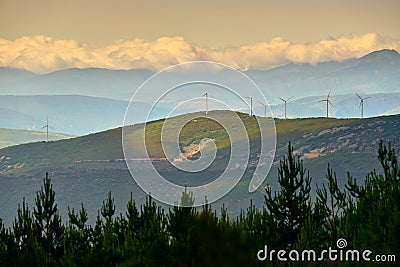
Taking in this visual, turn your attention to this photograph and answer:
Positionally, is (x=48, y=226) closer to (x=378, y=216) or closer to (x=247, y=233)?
(x=378, y=216)

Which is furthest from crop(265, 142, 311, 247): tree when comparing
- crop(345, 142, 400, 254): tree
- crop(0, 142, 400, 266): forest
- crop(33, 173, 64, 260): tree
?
crop(33, 173, 64, 260): tree

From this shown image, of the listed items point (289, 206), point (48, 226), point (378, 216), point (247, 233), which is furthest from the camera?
point (48, 226)

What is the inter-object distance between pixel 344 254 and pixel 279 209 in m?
7.60

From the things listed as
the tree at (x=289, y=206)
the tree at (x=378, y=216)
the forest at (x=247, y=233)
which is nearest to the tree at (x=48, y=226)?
the forest at (x=247, y=233)

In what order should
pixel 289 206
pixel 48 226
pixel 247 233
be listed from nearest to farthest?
pixel 247 233
pixel 289 206
pixel 48 226

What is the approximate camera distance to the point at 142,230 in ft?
114

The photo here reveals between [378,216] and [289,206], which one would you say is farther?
[289,206]

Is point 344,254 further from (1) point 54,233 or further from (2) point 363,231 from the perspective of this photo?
(1) point 54,233

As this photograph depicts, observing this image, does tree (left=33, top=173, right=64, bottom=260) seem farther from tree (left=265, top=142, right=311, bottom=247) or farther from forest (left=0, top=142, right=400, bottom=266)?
tree (left=265, top=142, right=311, bottom=247)

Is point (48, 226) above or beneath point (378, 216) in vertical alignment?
beneath

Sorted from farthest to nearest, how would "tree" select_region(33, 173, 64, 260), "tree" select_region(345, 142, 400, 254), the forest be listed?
"tree" select_region(33, 173, 64, 260)
the forest
"tree" select_region(345, 142, 400, 254)

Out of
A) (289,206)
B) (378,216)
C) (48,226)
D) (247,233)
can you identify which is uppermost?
(289,206)

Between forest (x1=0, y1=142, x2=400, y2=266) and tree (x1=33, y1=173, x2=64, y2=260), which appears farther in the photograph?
tree (x1=33, y1=173, x2=64, y2=260)

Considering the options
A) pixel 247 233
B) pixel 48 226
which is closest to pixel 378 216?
pixel 247 233
